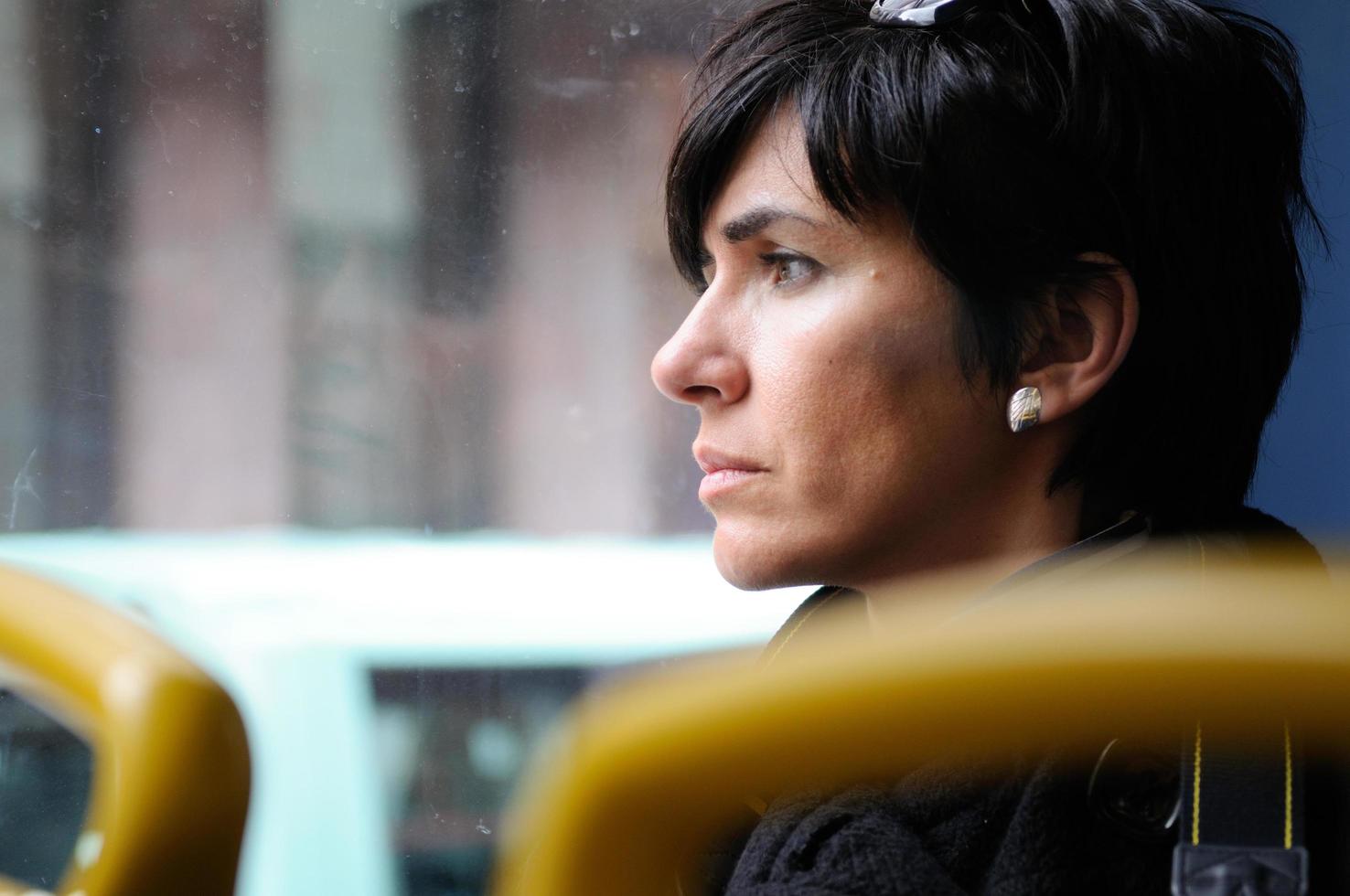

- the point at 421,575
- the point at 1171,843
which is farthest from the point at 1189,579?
the point at 421,575

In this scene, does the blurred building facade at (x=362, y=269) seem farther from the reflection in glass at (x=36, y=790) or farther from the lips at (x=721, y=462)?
the lips at (x=721, y=462)

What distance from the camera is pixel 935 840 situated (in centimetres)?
58

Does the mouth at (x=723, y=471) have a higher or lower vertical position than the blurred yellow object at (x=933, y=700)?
higher

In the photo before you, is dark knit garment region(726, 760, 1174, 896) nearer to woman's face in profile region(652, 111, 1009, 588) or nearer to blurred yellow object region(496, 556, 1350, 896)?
woman's face in profile region(652, 111, 1009, 588)

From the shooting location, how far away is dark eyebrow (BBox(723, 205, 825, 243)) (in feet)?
2.44

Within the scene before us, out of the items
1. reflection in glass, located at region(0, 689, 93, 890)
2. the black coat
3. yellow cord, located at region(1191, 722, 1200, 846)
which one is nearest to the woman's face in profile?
the black coat

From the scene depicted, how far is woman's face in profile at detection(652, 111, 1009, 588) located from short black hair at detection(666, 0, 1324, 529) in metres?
0.02

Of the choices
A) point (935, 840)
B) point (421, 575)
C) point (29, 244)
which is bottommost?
point (935, 840)

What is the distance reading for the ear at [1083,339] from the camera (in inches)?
28.0

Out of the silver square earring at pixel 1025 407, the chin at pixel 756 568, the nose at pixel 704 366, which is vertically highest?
the nose at pixel 704 366

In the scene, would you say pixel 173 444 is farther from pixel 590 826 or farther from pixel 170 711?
pixel 590 826

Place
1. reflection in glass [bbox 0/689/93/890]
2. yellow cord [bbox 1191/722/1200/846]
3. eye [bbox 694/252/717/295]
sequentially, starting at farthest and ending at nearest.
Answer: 1. reflection in glass [bbox 0/689/93/890]
2. eye [bbox 694/252/717/295]
3. yellow cord [bbox 1191/722/1200/846]

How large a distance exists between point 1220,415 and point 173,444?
2.49ft

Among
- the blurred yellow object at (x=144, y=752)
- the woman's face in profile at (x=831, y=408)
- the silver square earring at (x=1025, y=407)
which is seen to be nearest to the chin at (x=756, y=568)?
the woman's face in profile at (x=831, y=408)
